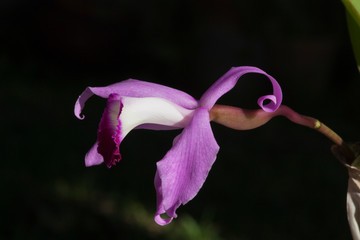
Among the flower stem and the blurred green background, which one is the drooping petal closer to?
the flower stem

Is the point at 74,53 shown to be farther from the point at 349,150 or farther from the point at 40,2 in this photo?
the point at 349,150

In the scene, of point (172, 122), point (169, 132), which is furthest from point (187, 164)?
point (169, 132)

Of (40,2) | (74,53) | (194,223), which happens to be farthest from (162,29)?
(194,223)

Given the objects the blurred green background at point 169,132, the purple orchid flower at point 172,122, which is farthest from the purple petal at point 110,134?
the blurred green background at point 169,132

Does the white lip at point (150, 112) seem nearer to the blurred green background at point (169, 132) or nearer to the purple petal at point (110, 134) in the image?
the purple petal at point (110, 134)

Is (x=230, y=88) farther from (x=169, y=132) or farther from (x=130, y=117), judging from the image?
(x=169, y=132)

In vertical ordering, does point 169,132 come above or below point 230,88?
below

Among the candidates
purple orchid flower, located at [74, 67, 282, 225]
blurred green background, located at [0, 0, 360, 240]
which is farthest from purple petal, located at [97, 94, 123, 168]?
blurred green background, located at [0, 0, 360, 240]
